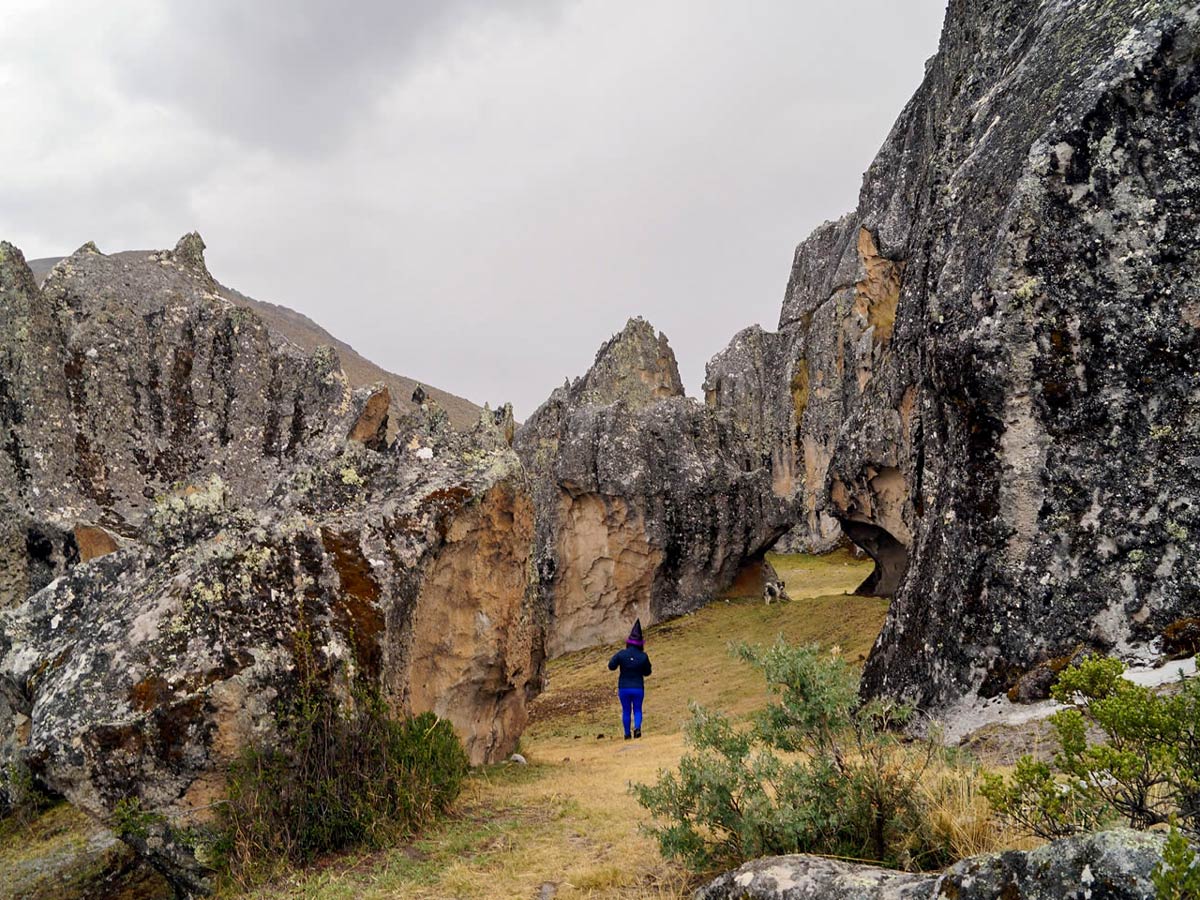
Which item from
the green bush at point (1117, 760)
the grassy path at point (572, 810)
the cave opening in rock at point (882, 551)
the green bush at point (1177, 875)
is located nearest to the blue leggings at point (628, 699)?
the grassy path at point (572, 810)

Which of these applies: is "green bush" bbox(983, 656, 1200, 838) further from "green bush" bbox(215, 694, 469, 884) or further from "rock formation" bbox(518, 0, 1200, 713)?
"green bush" bbox(215, 694, 469, 884)

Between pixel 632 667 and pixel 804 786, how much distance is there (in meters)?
8.27

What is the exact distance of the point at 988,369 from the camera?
24.5ft

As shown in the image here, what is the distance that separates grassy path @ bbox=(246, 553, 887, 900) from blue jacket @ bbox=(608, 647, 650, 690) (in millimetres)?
770

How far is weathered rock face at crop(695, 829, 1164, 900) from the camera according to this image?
2438mm

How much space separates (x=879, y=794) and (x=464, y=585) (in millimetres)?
5023

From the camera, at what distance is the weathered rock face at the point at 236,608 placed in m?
5.99

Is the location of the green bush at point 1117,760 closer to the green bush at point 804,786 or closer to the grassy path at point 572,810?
the green bush at point 804,786

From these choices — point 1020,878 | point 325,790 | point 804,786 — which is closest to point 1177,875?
point 1020,878

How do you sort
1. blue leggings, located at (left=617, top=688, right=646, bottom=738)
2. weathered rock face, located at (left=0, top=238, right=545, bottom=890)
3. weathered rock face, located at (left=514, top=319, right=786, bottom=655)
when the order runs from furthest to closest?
weathered rock face, located at (left=514, top=319, right=786, bottom=655) → blue leggings, located at (left=617, top=688, right=646, bottom=738) → weathered rock face, located at (left=0, top=238, right=545, bottom=890)

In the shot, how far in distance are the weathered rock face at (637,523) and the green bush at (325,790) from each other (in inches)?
597

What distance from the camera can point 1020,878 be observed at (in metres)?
2.68

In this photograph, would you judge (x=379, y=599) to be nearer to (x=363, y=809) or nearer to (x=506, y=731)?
(x=363, y=809)

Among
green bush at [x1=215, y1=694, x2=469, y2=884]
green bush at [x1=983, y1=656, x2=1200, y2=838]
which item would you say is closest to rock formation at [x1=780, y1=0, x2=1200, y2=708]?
green bush at [x1=983, y1=656, x2=1200, y2=838]
